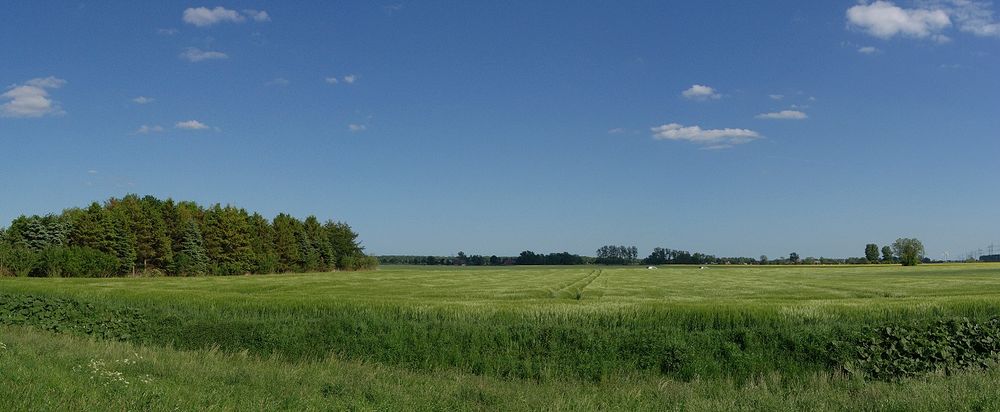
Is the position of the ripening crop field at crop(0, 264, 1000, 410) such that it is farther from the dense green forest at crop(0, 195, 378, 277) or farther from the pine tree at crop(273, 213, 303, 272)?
the pine tree at crop(273, 213, 303, 272)

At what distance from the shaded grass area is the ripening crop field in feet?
0.16

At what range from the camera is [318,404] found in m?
10.3

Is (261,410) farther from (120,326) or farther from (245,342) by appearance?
(120,326)

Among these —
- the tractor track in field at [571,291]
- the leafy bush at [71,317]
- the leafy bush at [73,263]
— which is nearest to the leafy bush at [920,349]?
the tractor track in field at [571,291]

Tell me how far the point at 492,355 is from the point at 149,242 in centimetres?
7546

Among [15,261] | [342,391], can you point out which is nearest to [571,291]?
[342,391]

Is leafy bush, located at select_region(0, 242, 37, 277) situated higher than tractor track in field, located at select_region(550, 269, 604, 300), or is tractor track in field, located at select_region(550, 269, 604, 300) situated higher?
leafy bush, located at select_region(0, 242, 37, 277)

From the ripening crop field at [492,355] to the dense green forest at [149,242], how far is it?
155 ft

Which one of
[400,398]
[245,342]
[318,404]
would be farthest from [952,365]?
[245,342]

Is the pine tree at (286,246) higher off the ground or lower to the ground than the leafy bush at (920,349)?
higher

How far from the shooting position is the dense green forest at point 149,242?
68.7 metres

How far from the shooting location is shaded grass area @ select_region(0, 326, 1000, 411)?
962 centimetres

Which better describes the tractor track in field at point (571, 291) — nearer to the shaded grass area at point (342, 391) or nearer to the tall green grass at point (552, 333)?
the tall green grass at point (552, 333)

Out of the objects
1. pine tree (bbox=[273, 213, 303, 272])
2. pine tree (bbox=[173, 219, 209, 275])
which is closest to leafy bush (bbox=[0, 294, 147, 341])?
pine tree (bbox=[173, 219, 209, 275])
